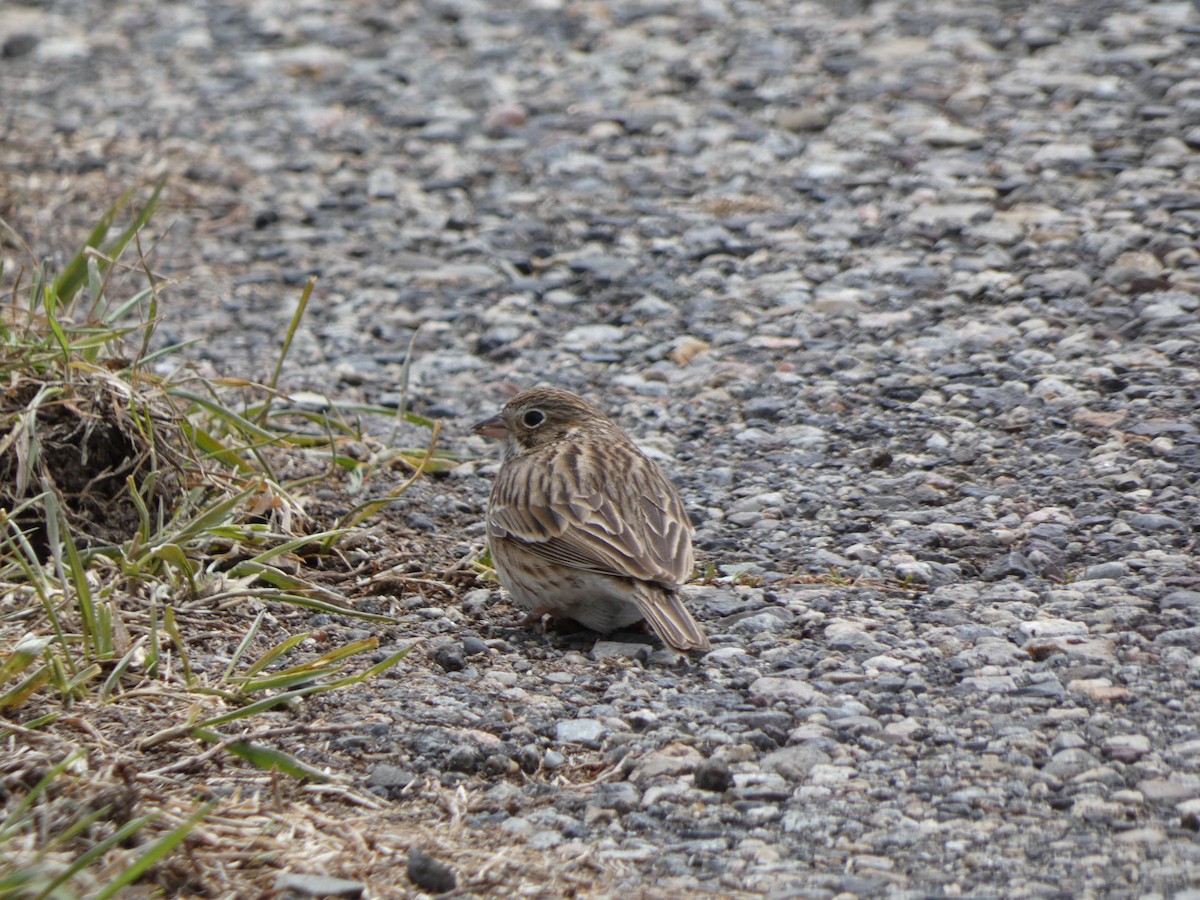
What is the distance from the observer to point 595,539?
5.50 m

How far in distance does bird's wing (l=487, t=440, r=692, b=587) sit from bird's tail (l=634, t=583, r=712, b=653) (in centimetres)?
6

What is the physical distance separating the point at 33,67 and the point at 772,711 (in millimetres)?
9789

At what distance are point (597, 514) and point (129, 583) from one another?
162 centimetres

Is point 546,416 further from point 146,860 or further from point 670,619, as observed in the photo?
point 146,860

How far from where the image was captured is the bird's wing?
17.7 feet

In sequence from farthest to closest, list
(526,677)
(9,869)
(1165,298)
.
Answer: (1165,298)
(526,677)
(9,869)

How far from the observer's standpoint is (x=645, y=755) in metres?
4.48

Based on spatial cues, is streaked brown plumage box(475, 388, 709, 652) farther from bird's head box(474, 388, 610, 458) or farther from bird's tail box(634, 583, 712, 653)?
bird's head box(474, 388, 610, 458)

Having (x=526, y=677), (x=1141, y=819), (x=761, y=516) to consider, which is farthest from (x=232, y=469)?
(x=1141, y=819)

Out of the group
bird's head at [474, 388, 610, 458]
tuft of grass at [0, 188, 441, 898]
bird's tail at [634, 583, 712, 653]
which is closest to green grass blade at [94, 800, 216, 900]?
tuft of grass at [0, 188, 441, 898]

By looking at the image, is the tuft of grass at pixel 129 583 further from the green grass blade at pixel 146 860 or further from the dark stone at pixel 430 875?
the dark stone at pixel 430 875

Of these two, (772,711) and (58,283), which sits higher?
(58,283)

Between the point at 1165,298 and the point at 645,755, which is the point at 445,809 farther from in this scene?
the point at 1165,298

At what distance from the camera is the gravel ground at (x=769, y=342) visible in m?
4.28
